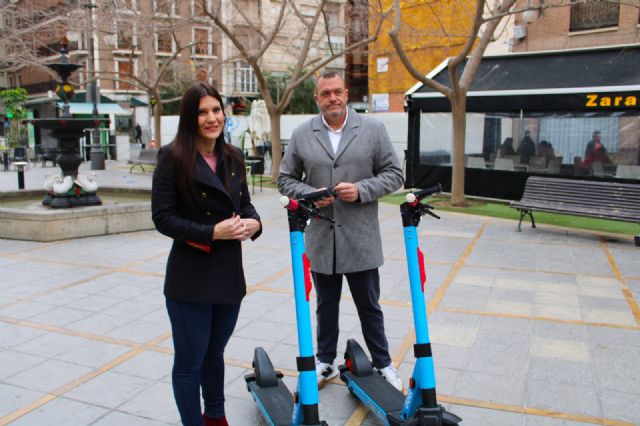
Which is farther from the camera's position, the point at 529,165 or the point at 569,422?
the point at 529,165

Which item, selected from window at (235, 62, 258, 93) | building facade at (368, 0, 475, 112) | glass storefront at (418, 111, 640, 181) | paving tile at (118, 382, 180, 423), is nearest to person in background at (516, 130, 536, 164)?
glass storefront at (418, 111, 640, 181)

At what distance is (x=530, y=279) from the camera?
21.6ft

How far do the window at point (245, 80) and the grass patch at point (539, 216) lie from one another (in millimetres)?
34605

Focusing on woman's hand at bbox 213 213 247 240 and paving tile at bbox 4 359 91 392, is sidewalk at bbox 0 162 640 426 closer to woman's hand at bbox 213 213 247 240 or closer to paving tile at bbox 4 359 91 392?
paving tile at bbox 4 359 91 392

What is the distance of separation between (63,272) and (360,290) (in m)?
4.43

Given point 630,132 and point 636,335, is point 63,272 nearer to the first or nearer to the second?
point 636,335

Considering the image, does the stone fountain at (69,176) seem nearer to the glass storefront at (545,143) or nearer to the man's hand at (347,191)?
the man's hand at (347,191)

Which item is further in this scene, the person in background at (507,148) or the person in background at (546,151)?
the person in background at (507,148)

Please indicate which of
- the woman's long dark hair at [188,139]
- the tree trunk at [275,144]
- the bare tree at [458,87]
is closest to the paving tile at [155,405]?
the woman's long dark hair at [188,139]

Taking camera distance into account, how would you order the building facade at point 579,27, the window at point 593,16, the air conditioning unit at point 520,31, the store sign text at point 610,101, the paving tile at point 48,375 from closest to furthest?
the paving tile at point 48,375 < the store sign text at point 610,101 < the building facade at point 579,27 < the window at point 593,16 < the air conditioning unit at point 520,31

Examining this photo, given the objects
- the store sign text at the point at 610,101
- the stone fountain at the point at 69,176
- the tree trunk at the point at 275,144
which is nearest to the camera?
the stone fountain at the point at 69,176

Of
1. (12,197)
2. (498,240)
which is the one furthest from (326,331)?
(12,197)

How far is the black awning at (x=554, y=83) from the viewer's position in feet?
37.6

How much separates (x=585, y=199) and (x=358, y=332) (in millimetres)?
5692
